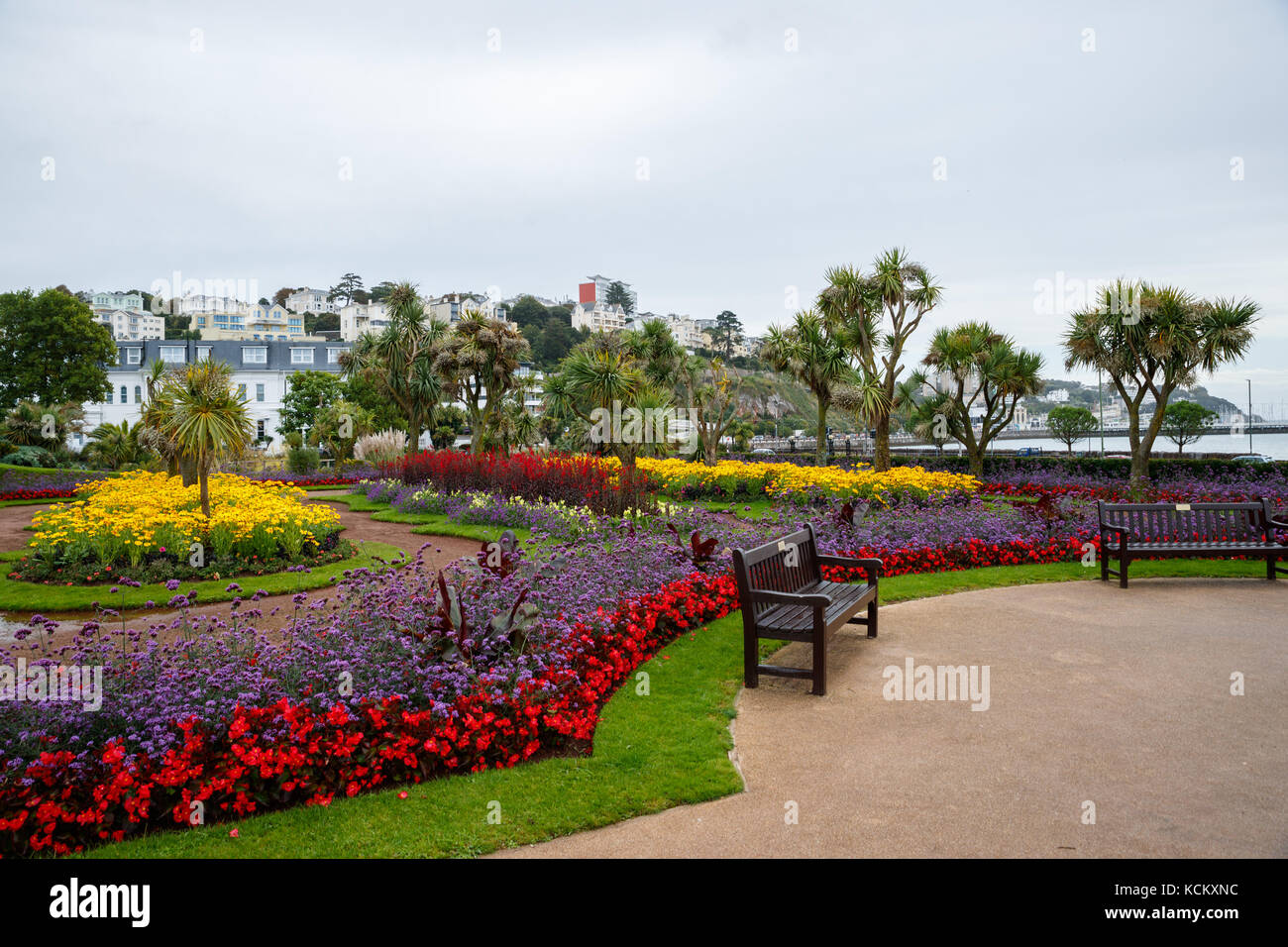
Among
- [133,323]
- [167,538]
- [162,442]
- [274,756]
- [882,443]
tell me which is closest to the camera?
[274,756]

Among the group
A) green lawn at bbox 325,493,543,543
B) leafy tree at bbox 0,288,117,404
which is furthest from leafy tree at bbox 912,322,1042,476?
leafy tree at bbox 0,288,117,404

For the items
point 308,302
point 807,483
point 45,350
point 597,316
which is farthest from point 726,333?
point 807,483

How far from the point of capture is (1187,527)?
30.4 ft

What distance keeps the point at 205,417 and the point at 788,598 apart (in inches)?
345

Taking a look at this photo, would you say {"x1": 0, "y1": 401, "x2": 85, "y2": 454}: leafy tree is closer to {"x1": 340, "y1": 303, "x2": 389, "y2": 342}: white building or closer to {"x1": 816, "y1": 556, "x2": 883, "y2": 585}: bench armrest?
{"x1": 816, "y1": 556, "x2": 883, "y2": 585}: bench armrest

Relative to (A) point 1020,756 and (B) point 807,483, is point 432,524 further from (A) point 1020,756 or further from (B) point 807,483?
(A) point 1020,756

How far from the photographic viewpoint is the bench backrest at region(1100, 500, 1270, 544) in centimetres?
920

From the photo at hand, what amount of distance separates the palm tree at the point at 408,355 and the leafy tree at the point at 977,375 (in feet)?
56.1

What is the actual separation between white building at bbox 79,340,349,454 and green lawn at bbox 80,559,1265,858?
59.2 m
